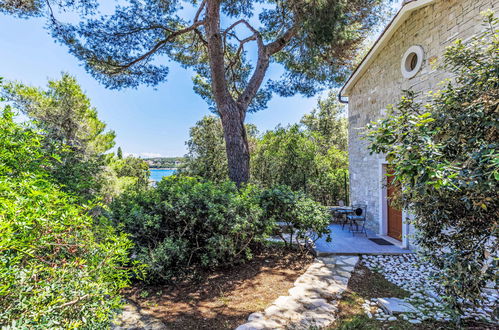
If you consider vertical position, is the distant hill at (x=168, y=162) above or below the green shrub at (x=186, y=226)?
above

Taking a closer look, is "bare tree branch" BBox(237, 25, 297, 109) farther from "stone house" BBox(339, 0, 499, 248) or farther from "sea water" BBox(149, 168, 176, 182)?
"sea water" BBox(149, 168, 176, 182)

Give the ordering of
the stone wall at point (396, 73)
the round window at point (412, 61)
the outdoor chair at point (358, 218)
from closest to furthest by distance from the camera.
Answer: the stone wall at point (396, 73)
the round window at point (412, 61)
the outdoor chair at point (358, 218)

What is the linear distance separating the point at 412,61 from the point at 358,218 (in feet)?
15.5

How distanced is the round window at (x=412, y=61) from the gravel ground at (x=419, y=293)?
15.2 ft

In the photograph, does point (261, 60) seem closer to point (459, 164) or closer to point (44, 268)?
point (459, 164)

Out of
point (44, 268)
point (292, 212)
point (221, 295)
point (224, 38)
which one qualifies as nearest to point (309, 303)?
point (221, 295)

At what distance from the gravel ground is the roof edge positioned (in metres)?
5.82

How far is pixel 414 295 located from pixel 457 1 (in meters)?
5.76

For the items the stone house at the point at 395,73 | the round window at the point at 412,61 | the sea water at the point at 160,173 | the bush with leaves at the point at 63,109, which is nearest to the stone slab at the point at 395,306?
the stone house at the point at 395,73

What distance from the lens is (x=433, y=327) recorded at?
2803mm

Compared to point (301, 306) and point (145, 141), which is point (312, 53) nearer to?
point (301, 306)

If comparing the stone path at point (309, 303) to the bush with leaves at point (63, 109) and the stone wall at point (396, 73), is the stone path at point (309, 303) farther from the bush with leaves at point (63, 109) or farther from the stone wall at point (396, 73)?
the bush with leaves at point (63, 109)

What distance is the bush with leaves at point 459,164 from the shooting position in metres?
1.95

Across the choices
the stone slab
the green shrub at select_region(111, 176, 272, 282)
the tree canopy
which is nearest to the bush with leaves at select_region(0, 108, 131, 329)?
the green shrub at select_region(111, 176, 272, 282)
